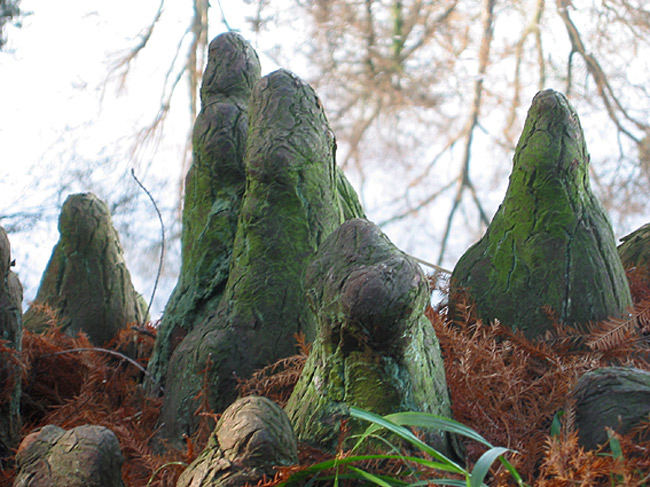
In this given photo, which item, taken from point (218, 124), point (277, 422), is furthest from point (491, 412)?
point (218, 124)

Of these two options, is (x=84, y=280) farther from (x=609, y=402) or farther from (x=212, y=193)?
(x=609, y=402)

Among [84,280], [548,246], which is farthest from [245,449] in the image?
[84,280]

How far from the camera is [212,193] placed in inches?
50.6

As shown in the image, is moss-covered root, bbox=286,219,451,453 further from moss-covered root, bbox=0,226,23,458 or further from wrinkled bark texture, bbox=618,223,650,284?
wrinkled bark texture, bbox=618,223,650,284

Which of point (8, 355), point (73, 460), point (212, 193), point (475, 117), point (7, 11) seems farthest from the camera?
point (475, 117)

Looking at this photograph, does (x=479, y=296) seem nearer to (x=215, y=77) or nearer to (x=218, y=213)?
(x=218, y=213)

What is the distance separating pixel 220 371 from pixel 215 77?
0.67 meters

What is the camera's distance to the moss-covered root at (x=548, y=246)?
1.08 metres

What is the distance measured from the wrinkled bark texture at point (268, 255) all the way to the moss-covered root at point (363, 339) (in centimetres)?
23

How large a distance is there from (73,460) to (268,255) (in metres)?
0.46

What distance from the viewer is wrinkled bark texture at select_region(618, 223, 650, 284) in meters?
1.42

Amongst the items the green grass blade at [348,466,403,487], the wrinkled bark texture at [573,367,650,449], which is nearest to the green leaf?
the green grass blade at [348,466,403,487]

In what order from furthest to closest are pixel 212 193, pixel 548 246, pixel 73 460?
pixel 212 193 < pixel 548 246 < pixel 73 460

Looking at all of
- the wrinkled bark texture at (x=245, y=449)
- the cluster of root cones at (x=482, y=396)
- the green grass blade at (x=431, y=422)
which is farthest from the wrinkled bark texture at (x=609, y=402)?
the wrinkled bark texture at (x=245, y=449)
